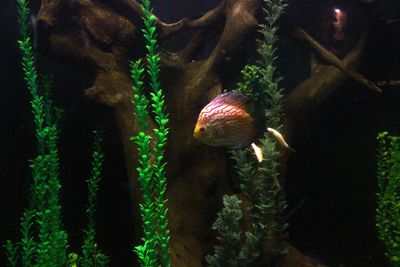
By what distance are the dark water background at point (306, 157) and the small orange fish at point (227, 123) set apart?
A: 88.1 inches

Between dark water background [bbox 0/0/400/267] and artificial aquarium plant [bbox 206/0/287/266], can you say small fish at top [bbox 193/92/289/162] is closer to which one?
artificial aquarium plant [bbox 206/0/287/266]

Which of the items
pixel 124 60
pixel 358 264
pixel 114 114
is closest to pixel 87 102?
pixel 114 114

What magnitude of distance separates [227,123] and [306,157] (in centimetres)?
336

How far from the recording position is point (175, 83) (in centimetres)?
564

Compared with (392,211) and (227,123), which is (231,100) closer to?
(227,123)

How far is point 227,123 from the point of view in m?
3.33

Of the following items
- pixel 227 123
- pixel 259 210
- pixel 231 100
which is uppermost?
pixel 231 100

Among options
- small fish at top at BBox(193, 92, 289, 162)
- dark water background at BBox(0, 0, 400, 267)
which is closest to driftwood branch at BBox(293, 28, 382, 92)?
dark water background at BBox(0, 0, 400, 267)

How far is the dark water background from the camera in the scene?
226 inches

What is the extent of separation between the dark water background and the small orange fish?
2238mm

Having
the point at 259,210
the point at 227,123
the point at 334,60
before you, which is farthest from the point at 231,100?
the point at 334,60

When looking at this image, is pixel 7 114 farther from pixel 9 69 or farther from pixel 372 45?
pixel 372 45

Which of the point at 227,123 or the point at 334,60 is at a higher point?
the point at 334,60

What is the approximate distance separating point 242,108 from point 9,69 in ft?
14.0
